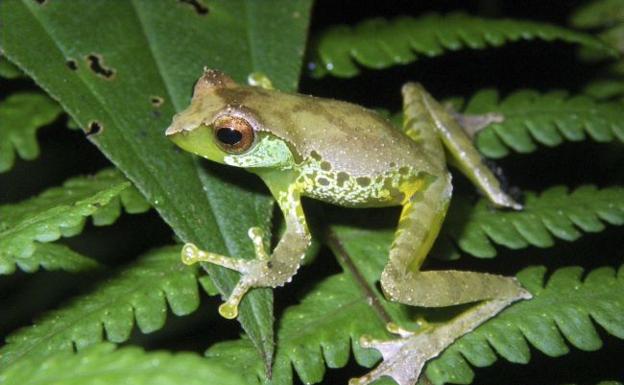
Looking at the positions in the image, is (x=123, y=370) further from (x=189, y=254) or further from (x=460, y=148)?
(x=460, y=148)

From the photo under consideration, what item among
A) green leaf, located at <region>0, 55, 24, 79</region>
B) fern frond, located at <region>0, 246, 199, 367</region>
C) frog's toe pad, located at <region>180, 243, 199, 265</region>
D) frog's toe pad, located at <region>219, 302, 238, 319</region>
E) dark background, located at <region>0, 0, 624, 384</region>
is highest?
green leaf, located at <region>0, 55, 24, 79</region>

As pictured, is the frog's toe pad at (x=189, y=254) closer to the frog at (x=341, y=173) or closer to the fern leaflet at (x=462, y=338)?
the frog at (x=341, y=173)

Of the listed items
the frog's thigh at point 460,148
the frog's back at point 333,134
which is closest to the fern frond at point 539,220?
the frog's thigh at point 460,148

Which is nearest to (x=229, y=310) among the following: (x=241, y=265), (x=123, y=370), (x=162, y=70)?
(x=241, y=265)

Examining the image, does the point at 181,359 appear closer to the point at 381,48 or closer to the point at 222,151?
the point at 222,151

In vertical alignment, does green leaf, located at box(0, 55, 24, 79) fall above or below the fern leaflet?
above

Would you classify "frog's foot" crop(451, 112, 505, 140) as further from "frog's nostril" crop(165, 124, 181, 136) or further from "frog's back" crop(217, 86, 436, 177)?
"frog's nostril" crop(165, 124, 181, 136)

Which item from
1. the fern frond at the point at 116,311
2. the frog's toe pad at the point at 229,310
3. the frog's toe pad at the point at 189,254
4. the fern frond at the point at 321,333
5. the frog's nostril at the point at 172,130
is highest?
the frog's nostril at the point at 172,130

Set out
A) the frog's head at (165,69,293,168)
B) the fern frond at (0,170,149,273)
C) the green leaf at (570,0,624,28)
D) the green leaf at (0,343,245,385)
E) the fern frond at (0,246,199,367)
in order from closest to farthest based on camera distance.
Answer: the green leaf at (0,343,245,385) → the fern frond at (0,170,149,273) → the fern frond at (0,246,199,367) → the frog's head at (165,69,293,168) → the green leaf at (570,0,624,28)

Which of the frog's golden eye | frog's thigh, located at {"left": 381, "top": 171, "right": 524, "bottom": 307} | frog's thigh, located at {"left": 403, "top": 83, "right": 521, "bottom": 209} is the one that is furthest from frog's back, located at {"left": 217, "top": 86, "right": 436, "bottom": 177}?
frog's thigh, located at {"left": 403, "top": 83, "right": 521, "bottom": 209}
